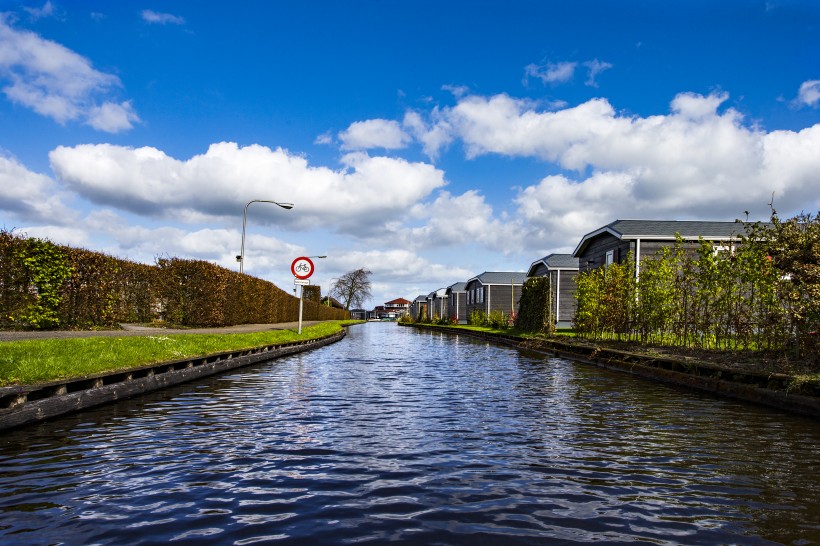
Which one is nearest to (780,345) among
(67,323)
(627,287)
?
(627,287)

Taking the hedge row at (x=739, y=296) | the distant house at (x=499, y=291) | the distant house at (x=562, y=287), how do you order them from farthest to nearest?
the distant house at (x=499, y=291) → the distant house at (x=562, y=287) → the hedge row at (x=739, y=296)

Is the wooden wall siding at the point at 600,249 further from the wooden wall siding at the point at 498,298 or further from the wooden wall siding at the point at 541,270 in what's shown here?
the wooden wall siding at the point at 498,298

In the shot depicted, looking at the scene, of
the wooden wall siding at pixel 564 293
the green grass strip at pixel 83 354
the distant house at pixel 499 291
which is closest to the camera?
the green grass strip at pixel 83 354

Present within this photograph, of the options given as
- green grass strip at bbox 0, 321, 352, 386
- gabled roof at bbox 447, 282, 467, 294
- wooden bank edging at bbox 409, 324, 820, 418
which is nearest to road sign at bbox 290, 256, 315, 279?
green grass strip at bbox 0, 321, 352, 386

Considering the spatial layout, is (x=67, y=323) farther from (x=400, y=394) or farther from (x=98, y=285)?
(x=400, y=394)

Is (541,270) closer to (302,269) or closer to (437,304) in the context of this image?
(302,269)

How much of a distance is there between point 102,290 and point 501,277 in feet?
164

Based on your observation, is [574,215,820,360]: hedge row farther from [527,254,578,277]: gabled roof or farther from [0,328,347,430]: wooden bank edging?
[527,254,578,277]: gabled roof

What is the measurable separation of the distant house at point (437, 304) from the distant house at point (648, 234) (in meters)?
55.3

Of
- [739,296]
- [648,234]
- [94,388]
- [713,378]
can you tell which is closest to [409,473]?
[94,388]

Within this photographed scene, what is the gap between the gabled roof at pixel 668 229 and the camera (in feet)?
105

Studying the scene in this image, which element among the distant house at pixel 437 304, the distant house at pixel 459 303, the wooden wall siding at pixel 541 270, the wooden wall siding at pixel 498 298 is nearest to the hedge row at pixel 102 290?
the wooden wall siding at pixel 541 270

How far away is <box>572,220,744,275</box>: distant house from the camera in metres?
32.2

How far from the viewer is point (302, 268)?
29.2m
